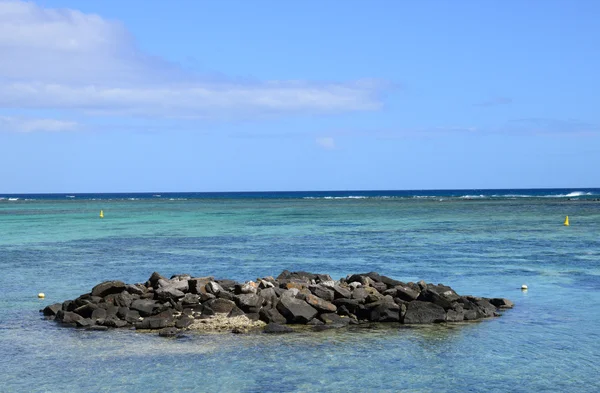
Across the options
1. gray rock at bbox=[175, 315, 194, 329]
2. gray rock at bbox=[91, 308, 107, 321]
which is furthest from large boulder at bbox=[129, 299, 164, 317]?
gray rock at bbox=[175, 315, 194, 329]

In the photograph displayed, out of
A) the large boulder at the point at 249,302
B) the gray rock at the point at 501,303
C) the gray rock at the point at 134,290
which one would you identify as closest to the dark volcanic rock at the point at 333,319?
the large boulder at the point at 249,302

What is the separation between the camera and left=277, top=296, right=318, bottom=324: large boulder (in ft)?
62.7

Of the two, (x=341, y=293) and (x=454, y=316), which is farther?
(x=341, y=293)

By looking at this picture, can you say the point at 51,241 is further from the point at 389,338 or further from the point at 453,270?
the point at 389,338

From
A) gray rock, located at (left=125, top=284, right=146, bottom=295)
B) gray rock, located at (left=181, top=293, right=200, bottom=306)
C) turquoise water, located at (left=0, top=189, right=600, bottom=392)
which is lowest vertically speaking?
turquoise water, located at (left=0, top=189, right=600, bottom=392)

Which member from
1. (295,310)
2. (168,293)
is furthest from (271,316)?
(168,293)

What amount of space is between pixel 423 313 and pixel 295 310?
3331mm

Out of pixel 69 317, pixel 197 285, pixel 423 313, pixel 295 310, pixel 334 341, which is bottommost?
pixel 334 341

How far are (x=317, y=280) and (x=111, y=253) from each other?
17.9 meters

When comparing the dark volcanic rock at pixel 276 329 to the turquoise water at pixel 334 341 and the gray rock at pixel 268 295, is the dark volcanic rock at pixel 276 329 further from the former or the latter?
the gray rock at pixel 268 295

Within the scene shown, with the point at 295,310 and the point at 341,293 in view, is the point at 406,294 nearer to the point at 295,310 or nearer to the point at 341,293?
the point at 341,293

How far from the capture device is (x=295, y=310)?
19.2m

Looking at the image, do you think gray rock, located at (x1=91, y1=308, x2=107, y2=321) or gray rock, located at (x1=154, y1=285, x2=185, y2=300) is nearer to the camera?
gray rock, located at (x1=91, y1=308, x2=107, y2=321)

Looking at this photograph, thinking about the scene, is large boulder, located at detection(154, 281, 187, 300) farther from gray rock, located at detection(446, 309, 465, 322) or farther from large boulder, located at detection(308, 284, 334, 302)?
gray rock, located at detection(446, 309, 465, 322)
